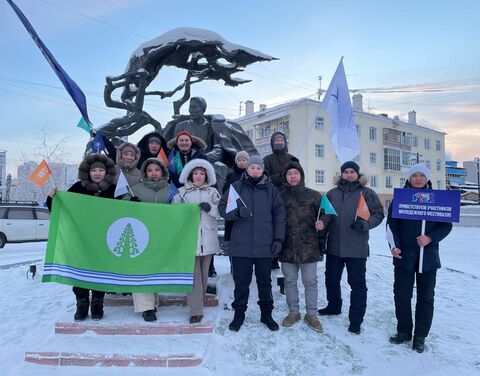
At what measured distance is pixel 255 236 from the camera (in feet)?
13.6

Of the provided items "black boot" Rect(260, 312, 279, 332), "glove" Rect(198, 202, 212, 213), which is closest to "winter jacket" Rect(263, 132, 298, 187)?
"glove" Rect(198, 202, 212, 213)

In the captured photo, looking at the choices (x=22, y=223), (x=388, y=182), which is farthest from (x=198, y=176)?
(x=388, y=182)

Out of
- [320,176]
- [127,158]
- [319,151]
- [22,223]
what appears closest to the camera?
[127,158]

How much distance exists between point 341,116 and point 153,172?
3.17 meters

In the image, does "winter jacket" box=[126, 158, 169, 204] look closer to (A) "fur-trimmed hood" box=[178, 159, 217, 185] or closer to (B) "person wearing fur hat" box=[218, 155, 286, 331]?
(A) "fur-trimmed hood" box=[178, 159, 217, 185]

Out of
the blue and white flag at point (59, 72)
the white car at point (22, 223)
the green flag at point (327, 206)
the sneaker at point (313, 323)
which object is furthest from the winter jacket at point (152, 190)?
the white car at point (22, 223)

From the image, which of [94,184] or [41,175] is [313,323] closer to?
[94,184]

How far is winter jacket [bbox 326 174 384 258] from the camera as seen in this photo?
4.36m

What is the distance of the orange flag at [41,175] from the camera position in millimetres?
4014

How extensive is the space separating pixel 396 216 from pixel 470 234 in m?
16.1

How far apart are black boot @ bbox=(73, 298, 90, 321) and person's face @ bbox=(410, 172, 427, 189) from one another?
12.9 ft

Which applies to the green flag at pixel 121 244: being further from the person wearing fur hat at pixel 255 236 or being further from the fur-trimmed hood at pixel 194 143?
the fur-trimmed hood at pixel 194 143

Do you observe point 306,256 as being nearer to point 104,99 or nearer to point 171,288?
point 171,288

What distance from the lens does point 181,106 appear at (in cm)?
834
